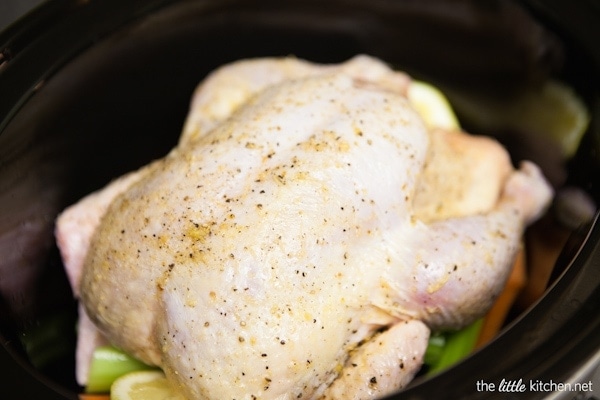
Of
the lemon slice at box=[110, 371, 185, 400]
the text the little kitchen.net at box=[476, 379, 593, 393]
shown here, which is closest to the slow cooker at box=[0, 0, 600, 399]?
the text the little kitchen.net at box=[476, 379, 593, 393]

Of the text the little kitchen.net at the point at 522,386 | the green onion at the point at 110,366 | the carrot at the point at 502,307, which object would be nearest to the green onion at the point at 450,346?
the carrot at the point at 502,307

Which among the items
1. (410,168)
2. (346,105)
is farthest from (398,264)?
(346,105)

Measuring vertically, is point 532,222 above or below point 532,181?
below

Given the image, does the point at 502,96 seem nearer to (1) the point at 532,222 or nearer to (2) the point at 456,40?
(2) the point at 456,40

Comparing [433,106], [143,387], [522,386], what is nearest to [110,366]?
[143,387]

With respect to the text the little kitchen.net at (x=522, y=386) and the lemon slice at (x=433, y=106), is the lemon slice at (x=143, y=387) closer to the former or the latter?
the text the little kitchen.net at (x=522, y=386)

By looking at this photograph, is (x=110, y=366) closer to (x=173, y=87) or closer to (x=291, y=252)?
(x=291, y=252)
